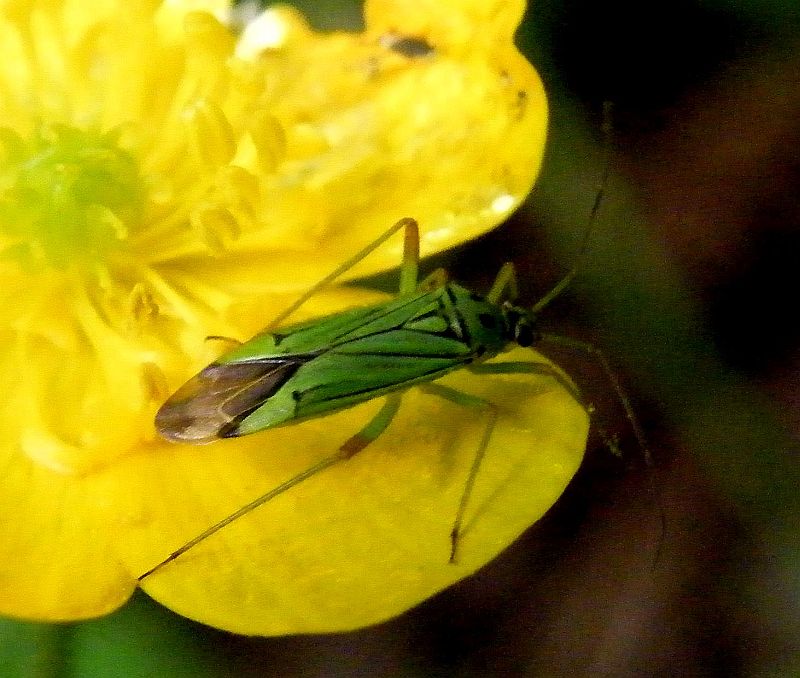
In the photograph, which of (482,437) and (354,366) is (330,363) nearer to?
(354,366)

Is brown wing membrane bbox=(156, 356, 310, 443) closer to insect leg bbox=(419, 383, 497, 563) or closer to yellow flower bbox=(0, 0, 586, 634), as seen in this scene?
yellow flower bbox=(0, 0, 586, 634)

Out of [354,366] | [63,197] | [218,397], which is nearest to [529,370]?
[354,366]

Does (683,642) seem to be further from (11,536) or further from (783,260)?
(11,536)

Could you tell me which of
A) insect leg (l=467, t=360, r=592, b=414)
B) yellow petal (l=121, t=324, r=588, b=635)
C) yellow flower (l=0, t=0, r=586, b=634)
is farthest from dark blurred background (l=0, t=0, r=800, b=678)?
yellow petal (l=121, t=324, r=588, b=635)

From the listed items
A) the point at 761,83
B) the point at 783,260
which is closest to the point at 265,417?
the point at 783,260

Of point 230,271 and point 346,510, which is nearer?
point 346,510

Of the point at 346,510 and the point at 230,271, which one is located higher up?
the point at 230,271
